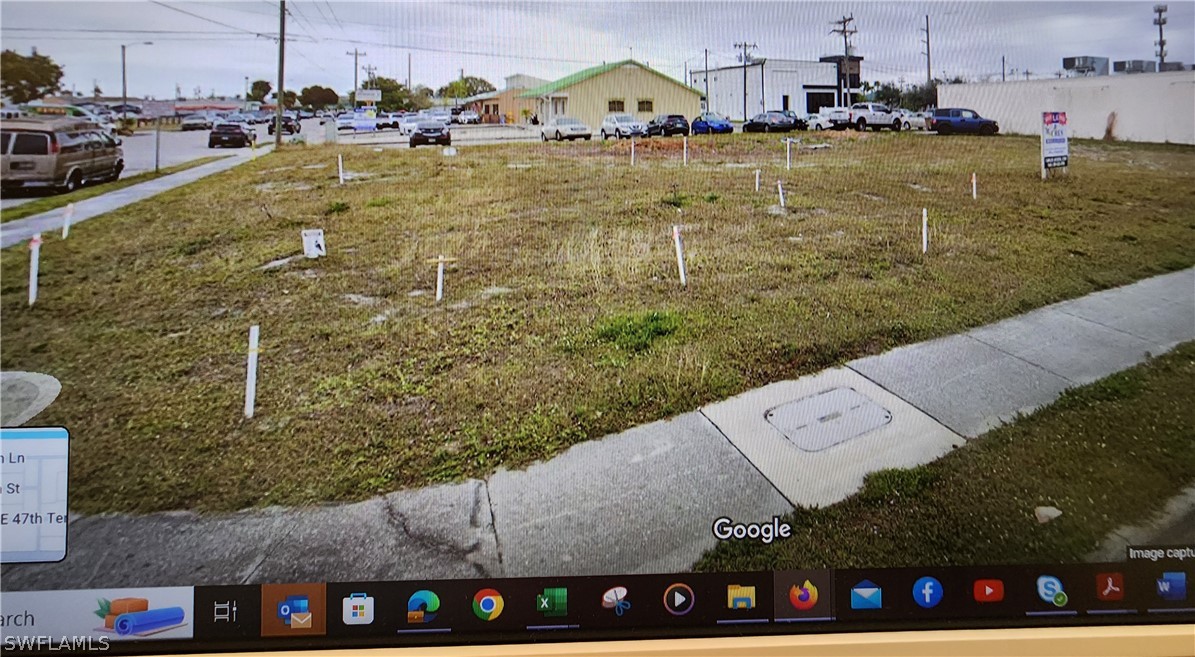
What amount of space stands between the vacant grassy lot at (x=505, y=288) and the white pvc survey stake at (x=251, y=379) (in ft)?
0.07

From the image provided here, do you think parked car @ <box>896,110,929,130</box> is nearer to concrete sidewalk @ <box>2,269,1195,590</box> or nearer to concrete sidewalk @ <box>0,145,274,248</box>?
concrete sidewalk @ <box>2,269,1195,590</box>

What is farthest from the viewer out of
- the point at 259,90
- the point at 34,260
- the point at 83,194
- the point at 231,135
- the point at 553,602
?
the point at 231,135

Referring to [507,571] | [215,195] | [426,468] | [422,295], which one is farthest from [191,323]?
[507,571]

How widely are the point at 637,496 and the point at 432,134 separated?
4.33ft

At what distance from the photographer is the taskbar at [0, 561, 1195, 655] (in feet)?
5.01

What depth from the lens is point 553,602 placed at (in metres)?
1.59

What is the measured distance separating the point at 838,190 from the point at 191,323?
2.08 m

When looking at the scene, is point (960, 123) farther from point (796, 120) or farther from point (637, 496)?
point (637, 496)

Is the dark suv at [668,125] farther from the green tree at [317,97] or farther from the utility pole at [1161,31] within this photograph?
the utility pole at [1161,31]

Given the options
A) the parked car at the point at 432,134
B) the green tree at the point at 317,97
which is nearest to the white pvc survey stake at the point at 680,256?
the parked car at the point at 432,134

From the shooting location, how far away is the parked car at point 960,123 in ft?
7.38

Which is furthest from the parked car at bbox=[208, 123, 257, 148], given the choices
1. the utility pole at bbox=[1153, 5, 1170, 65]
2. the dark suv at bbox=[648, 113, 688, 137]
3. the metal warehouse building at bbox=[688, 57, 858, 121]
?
the utility pole at bbox=[1153, 5, 1170, 65]

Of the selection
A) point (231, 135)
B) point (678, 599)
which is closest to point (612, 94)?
point (231, 135)

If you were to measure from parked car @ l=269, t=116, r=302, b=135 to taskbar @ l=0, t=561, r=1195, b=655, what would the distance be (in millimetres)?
1330
